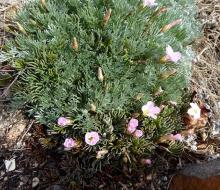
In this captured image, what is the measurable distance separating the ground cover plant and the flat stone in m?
→ 0.20

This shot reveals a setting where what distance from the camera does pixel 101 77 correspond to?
2.65m

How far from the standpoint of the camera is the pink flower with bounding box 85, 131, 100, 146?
260 centimetres

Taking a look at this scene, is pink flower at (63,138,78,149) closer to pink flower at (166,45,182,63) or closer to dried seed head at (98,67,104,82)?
dried seed head at (98,67,104,82)

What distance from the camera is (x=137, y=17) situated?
2.91 m

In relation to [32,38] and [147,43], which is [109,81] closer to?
[147,43]

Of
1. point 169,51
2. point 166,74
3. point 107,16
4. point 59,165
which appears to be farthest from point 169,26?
point 59,165

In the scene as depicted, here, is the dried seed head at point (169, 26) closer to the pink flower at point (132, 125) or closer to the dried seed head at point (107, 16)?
the dried seed head at point (107, 16)

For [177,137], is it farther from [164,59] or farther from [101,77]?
[101,77]

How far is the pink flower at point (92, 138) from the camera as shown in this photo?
260cm

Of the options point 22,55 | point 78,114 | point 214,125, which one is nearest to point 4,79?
point 22,55

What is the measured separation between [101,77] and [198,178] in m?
0.83

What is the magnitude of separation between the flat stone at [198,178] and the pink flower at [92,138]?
0.57 metres

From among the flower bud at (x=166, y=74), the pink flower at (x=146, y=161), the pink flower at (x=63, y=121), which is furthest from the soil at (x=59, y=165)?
the flower bud at (x=166, y=74)

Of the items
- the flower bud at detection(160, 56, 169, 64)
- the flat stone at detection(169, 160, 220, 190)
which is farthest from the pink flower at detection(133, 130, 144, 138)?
the flower bud at detection(160, 56, 169, 64)
